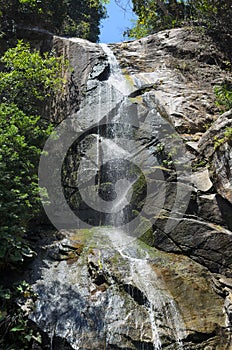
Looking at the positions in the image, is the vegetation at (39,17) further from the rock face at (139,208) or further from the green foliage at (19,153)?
the green foliage at (19,153)

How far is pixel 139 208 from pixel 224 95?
12.8ft

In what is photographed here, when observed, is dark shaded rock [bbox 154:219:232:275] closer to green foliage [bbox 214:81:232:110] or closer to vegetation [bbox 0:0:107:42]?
green foliage [bbox 214:81:232:110]

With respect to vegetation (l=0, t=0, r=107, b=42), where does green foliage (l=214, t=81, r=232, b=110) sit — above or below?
below

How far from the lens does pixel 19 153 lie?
6.30 meters

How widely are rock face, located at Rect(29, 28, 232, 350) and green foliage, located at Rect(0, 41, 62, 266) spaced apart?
756 mm

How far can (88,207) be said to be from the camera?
803 cm

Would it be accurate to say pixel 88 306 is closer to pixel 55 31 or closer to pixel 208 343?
pixel 208 343

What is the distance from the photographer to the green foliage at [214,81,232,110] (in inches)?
331

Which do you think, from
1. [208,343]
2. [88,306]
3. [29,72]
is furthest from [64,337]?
[29,72]

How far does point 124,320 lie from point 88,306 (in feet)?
1.90

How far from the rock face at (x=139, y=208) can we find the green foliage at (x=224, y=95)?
0.78 feet

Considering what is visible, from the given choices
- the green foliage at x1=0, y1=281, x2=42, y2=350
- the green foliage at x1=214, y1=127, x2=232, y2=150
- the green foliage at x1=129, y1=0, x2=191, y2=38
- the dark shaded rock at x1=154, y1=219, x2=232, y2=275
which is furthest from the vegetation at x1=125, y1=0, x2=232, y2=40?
the green foliage at x1=0, y1=281, x2=42, y2=350

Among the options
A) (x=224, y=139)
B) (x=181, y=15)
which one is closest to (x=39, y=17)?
(x=181, y=15)

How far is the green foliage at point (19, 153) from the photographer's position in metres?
5.41
